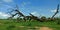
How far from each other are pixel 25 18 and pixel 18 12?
Result: 681mm

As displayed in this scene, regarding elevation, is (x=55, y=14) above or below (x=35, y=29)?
above

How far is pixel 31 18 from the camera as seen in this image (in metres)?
14.8

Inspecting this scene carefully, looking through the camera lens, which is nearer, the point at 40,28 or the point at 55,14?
the point at 40,28

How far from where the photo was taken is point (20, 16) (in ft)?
49.0

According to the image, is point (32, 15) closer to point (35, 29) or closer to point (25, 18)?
point (25, 18)

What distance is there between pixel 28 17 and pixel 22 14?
494 millimetres

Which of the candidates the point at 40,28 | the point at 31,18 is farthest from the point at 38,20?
the point at 40,28

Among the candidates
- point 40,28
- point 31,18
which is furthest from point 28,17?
point 40,28

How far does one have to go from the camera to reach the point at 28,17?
48.4 ft

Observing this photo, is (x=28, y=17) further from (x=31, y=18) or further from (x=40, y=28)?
(x=40, y=28)

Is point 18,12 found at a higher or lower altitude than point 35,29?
higher

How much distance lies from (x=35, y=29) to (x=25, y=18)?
4.29 meters

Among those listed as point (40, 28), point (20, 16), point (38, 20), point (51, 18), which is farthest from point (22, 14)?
point (40, 28)

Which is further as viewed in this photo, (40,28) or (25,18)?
(25,18)
